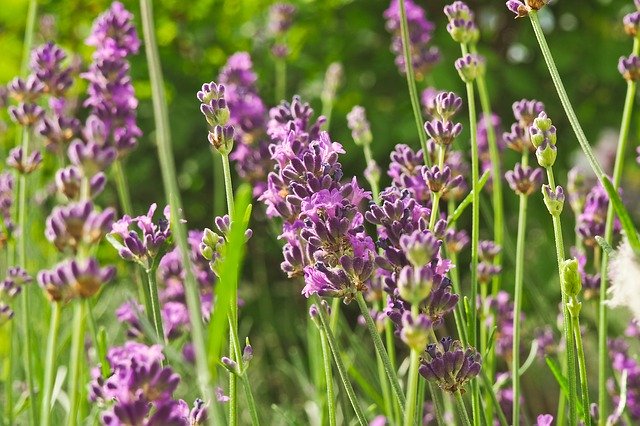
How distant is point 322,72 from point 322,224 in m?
2.24

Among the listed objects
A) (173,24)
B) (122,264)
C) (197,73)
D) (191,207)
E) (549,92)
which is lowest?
(122,264)

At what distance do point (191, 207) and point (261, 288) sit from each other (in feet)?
1.69

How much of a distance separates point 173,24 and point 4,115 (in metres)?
0.76

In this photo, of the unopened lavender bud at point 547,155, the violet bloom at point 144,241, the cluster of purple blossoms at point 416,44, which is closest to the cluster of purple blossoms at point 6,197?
the violet bloom at point 144,241

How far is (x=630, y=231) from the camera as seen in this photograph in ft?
3.02

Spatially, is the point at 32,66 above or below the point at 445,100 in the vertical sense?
above

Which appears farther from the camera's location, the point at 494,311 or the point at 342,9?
the point at 342,9

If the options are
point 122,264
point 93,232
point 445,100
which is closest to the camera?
point 93,232

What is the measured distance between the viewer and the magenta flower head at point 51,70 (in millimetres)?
1766

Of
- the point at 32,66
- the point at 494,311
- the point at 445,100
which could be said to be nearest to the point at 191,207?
the point at 32,66

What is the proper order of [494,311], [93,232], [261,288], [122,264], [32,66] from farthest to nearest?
[261,288] < [122,264] < [32,66] < [494,311] < [93,232]

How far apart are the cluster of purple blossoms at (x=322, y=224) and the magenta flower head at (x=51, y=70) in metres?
0.84

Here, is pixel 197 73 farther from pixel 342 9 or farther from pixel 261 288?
pixel 261 288

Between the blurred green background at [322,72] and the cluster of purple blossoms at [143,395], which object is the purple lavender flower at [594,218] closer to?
the cluster of purple blossoms at [143,395]
